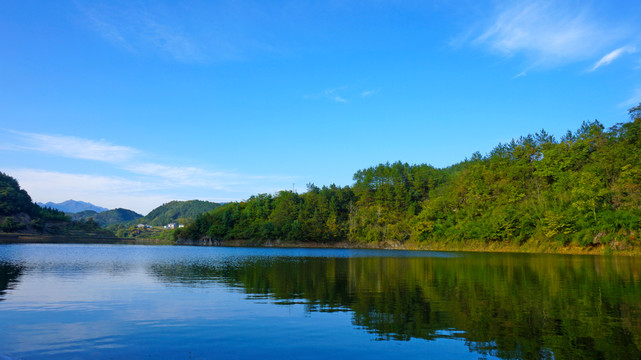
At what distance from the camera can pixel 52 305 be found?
53.2 ft

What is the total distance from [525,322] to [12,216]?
189400mm

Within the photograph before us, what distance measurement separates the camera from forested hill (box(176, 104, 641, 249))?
6119 centimetres

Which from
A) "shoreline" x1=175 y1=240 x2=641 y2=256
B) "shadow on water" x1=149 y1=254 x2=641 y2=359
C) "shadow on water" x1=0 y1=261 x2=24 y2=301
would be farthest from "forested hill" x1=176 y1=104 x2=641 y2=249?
"shadow on water" x1=0 y1=261 x2=24 y2=301

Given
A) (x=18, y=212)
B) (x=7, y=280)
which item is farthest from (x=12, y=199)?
(x=7, y=280)

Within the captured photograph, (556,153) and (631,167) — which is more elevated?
(556,153)

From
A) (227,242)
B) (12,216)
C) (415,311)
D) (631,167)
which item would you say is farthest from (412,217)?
(12,216)

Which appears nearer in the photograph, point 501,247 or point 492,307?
point 492,307

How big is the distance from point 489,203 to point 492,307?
78.8m

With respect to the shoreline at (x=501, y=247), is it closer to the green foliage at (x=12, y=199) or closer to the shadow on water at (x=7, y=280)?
the shadow on water at (x=7, y=280)

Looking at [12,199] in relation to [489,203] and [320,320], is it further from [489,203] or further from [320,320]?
[320,320]

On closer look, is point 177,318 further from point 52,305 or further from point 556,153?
point 556,153

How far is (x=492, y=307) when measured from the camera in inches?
624

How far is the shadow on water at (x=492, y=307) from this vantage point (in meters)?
10.8

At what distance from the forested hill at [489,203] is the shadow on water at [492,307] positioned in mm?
41598
